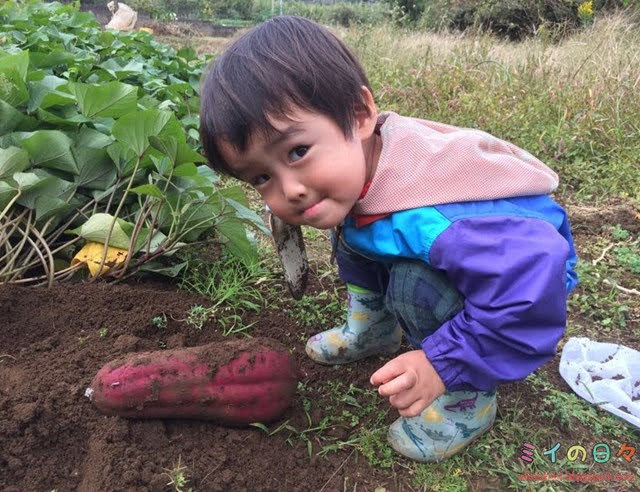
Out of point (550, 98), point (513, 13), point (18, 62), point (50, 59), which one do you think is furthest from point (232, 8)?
point (18, 62)

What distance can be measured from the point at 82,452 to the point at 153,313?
0.56m

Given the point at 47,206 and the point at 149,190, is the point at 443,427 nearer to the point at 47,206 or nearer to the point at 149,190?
the point at 149,190

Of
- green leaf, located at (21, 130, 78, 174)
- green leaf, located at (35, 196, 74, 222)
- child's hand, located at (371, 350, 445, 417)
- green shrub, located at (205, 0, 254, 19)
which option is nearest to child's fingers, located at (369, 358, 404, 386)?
child's hand, located at (371, 350, 445, 417)

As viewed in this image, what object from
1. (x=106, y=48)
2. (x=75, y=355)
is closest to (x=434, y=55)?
(x=106, y=48)

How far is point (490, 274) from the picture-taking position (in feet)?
3.66

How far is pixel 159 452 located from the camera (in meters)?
1.30

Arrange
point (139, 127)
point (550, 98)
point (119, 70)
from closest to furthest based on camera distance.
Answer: point (139, 127) < point (119, 70) < point (550, 98)

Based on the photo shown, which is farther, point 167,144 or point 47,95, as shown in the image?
point 47,95

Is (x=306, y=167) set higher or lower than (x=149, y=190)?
higher

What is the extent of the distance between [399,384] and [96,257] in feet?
3.93

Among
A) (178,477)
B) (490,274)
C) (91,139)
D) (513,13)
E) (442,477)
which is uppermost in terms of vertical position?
(490,274)

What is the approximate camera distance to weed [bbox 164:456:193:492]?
3.96 feet

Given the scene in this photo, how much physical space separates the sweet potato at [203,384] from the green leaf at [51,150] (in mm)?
891

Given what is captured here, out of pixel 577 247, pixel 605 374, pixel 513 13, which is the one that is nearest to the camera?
pixel 605 374
